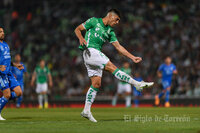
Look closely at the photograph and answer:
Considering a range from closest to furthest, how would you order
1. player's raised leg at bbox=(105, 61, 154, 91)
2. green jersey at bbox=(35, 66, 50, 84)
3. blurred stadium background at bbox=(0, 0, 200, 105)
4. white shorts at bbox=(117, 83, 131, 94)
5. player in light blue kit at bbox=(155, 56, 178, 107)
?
player's raised leg at bbox=(105, 61, 154, 91)
player in light blue kit at bbox=(155, 56, 178, 107)
green jersey at bbox=(35, 66, 50, 84)
white shorts at bbox=(117, 83, 131, 94)
blurred stadium background at bbox=(0, 0, 200, 105)

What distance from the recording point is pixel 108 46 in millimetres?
31203

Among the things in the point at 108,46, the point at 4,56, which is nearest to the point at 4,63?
the point at 4,56

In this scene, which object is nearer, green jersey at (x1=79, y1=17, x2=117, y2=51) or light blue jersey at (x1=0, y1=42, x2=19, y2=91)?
green jersey at (x1=79, y1=17, x2=117, y2=51)

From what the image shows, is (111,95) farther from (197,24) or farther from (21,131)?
(21,131)

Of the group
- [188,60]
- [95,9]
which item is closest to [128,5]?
[95,9]

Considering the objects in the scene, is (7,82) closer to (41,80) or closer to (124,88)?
(41,80)

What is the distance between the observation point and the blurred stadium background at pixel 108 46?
91.0 feet

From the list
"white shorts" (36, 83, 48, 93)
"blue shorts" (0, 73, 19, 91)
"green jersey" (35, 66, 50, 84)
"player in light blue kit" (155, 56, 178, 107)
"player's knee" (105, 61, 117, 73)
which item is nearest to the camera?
"player's knee" (105, 61, 117, 73)

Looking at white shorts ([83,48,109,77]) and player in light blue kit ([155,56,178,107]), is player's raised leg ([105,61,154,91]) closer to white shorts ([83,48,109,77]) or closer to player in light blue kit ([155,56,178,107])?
white shorts ([83,48,109,77])

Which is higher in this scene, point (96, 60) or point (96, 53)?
point (96, 53)

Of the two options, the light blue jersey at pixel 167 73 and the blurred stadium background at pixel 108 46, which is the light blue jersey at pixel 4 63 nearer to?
the light blue jersey at pixel 167 73

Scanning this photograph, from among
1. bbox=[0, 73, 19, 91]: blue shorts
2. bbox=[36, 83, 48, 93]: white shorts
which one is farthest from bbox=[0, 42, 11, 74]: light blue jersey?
bbox=[36, 83, 48, 93]: white shorts

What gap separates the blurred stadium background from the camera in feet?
91.0

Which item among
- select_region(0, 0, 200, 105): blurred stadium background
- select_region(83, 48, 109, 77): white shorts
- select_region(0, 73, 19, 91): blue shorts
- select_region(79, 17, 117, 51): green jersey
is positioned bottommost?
select_region(0, 73, 19, 91): blue shorts
